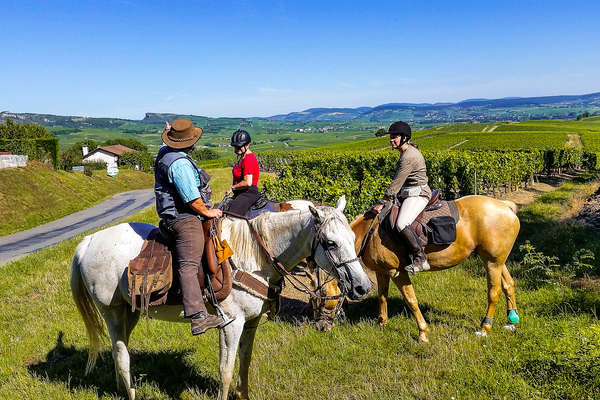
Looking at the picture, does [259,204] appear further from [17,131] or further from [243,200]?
[17,131]

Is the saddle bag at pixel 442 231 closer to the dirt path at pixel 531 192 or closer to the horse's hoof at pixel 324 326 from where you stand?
the horse's hoof at pixel 324 326

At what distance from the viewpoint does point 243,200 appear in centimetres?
639

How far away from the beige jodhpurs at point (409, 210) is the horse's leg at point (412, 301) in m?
0.86

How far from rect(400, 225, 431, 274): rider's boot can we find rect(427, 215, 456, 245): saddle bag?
0.87 ft

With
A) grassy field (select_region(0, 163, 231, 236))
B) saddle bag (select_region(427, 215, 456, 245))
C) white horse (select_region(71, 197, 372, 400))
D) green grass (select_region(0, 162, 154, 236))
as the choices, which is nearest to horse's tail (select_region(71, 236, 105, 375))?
white horse (select_region(71, 197, 372, 400))

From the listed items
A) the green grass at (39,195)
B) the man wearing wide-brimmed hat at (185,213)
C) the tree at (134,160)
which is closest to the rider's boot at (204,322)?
the man wearing wide-brimmed hat at (185,213)

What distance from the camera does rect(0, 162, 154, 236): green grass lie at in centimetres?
2595

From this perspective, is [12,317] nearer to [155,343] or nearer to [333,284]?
[155,343]

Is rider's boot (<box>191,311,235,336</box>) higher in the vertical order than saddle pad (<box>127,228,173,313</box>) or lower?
lower

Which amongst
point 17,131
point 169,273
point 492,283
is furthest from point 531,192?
point 17,131

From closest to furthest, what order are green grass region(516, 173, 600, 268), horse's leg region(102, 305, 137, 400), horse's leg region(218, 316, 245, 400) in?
horse's leg region(218, 316, 245, 400)
horse's leg region(102, 305, 137, 400)
green grass region(516, 173, 600, 268)

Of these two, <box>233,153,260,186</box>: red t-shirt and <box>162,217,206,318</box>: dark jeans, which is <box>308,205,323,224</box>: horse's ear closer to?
<box>162,217,206,318</box>: dark jeans

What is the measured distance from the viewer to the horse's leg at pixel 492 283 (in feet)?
19.7

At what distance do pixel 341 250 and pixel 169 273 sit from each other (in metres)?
1.84
